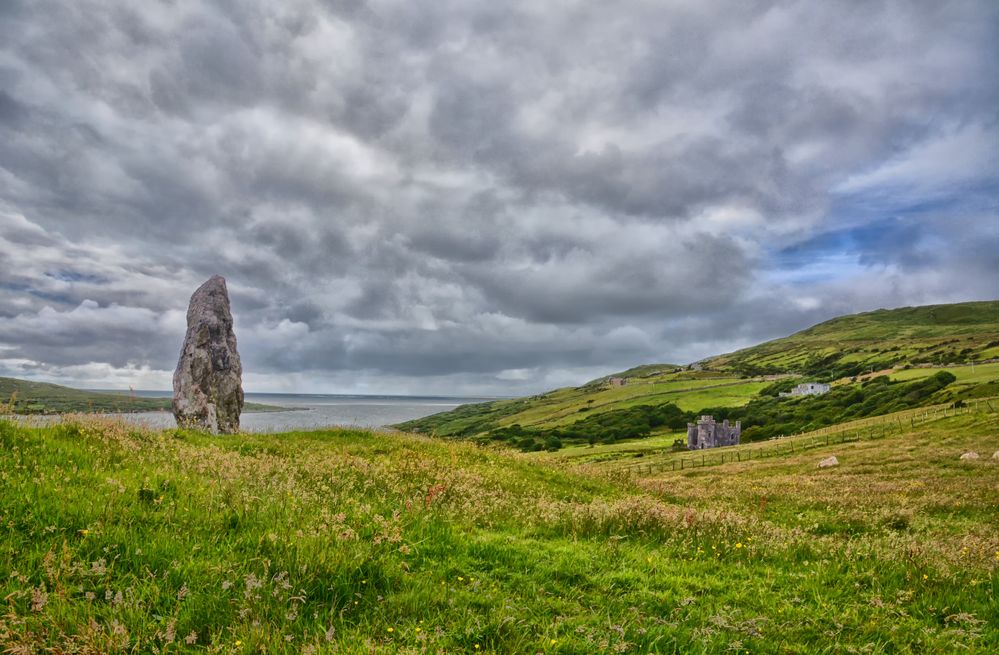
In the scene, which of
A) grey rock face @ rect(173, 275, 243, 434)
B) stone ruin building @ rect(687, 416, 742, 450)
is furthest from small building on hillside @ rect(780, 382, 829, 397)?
grey rock face @ rect(173, 275, 243, 434)

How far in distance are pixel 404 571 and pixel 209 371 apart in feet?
84.1

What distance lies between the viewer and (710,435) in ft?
402

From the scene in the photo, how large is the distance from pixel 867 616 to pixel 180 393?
29.3 metres

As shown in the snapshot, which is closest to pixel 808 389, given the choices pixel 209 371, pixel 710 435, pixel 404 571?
pixel 710 435

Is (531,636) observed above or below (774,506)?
above

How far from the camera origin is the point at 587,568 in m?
6.96

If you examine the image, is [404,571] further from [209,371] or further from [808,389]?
[808,389]

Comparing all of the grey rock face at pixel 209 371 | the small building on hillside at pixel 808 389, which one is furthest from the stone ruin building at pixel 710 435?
the grey rock face at pixel 209 371

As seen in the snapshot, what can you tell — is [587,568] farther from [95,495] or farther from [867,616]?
[95,495]

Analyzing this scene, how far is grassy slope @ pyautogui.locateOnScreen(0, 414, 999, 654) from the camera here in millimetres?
4504

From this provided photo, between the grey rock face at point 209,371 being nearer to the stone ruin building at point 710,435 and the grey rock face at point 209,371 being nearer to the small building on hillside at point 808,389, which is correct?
the stone ruin building at point 710,435

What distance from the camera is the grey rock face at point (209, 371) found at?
26172 millimetres

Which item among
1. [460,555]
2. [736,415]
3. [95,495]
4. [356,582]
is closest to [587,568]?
[460,555]

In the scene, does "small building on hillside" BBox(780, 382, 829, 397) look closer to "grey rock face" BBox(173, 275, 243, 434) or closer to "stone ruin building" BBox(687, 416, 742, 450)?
"stone ruin building" BBox(687, 416, 742, 450)
